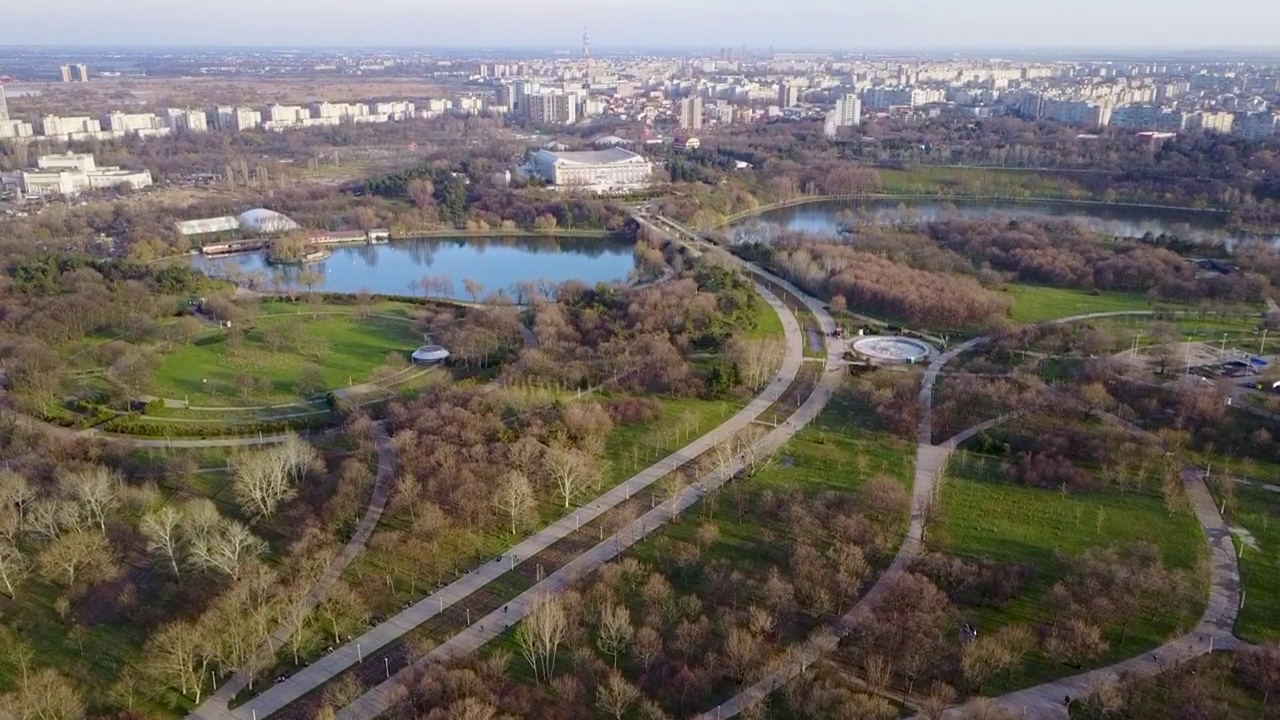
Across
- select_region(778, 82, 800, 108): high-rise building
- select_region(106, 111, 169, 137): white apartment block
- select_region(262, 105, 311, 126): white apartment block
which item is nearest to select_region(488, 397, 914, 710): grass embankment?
select_region(106, 111, 169, 137): white apartment block

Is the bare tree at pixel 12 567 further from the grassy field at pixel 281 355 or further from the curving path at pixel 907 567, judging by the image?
the curving path at pixel 907 567

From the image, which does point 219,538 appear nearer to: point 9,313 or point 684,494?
point 684,494

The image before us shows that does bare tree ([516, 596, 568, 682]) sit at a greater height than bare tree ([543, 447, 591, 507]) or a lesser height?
lesser

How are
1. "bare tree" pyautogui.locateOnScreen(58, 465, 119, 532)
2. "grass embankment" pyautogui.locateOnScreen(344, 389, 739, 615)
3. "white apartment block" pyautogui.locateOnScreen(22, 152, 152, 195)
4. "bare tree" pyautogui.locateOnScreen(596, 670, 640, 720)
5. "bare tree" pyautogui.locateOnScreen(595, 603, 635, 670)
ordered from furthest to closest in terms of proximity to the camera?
"white apartment block" pyautogui.locateOnScreen(22, 152, 152, 195)
"bare tree" pyautogui.locateOnScreen(58, 465, 119, 532)
"grass embankment" pyautogui.locateOnScreen(344, 389, 739, 615)
"bare tree" pyautogui.locateOnScreen(595, 603, 635, 670)
"bare tree" pyautogui.locateOnScreen(596, 670, 640, 720)

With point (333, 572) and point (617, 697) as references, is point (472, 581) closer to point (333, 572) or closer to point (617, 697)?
point (333, 572)

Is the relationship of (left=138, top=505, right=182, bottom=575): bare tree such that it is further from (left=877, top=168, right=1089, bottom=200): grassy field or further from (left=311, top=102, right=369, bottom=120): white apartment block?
(left=311, top=102, right=369, bottom=120): white apartment block

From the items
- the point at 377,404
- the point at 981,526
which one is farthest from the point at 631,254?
the point at 981,526

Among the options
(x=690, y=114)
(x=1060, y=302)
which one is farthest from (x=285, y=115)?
(x=1060, y=302)
